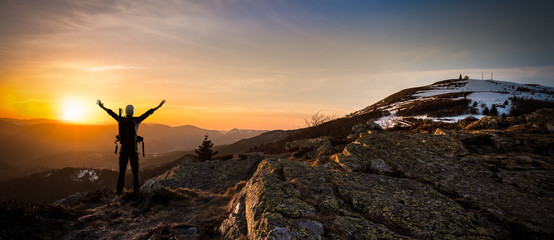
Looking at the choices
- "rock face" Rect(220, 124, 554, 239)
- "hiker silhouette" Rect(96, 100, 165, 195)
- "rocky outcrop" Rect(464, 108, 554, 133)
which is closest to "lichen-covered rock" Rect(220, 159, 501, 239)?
"rock face" Rect(220, 124, 554, 239)

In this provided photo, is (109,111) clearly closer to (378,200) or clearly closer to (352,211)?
(352,211)

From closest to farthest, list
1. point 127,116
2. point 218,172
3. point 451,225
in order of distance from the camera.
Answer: point 451,225 < point 127,116 < point 218,172

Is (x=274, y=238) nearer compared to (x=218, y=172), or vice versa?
(x=274, y=238)

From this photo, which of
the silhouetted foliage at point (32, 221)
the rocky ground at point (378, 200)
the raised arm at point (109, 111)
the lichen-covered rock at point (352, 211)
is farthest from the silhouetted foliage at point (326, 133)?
the silhouetted foliage at point (32, 221)

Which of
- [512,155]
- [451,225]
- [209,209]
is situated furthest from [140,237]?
[512,155]

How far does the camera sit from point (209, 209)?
891 centimetres

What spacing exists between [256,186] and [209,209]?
140 inches

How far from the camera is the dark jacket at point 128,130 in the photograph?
1080cm

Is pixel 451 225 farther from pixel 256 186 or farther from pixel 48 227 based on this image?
pixel 48 227

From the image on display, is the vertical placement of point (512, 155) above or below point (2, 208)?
above

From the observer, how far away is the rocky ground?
4.96 meters

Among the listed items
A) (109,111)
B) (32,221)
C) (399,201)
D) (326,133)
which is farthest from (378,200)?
(326,133)

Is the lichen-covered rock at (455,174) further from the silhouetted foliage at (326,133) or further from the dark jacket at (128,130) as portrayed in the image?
the silhouetted foliage at (326,133)

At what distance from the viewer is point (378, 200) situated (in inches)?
238
